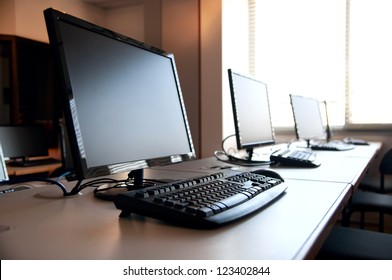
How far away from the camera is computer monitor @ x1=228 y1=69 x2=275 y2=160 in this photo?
1484 mm

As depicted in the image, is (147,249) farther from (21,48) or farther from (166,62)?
(21,48)

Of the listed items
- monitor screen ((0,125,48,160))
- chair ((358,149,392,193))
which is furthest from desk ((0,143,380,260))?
monitor screen ((0,125,48,160))

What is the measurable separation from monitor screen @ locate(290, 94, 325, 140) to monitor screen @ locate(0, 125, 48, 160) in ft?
8.03

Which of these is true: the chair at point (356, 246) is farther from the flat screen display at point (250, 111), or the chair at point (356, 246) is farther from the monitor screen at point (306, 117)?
the monitor screen at point (306, 117)

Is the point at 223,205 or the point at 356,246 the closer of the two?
the point at 223,205

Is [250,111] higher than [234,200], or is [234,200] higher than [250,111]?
[250,111]

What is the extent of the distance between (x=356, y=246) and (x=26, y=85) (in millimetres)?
3802

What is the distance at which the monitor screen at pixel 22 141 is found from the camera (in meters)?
3.03

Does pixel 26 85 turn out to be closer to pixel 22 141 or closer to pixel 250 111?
pixel 22 141

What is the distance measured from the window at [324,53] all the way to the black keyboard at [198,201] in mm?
2607

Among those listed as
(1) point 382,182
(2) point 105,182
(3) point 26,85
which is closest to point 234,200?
(2) point 105,182

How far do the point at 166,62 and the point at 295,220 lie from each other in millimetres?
661

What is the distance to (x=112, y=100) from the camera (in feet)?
2.64
